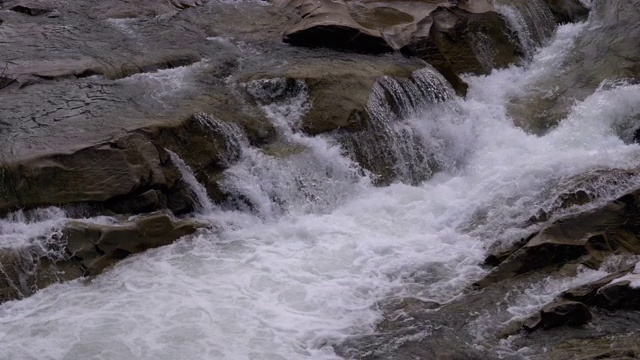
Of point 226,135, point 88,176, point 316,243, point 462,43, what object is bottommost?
point 316,243

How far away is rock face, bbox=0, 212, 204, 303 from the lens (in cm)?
668

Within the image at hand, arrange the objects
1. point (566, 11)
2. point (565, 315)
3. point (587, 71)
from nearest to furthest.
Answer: point (565, 315)
point (587, 71)
point (566, 11)

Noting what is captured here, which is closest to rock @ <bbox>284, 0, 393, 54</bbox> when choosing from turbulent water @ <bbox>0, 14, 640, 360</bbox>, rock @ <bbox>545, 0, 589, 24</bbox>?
turbulent water @ <bbox>0, 14, 640, 360</bbox>

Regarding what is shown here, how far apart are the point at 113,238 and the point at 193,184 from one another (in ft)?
3.80

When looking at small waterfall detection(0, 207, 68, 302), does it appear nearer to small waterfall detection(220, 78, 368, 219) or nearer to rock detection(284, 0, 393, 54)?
small waterfall detection(220, 78, 368, 219)

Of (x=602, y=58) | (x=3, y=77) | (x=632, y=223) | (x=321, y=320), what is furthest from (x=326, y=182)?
(x=602, y=58)

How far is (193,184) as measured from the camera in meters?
8.05

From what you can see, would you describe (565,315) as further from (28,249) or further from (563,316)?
(28,249)

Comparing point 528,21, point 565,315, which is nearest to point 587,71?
point 528,21

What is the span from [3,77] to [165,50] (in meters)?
1.99

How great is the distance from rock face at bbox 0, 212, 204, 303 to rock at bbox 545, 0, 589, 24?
785 centimetres

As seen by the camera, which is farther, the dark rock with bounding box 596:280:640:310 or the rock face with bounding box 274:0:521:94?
the rock face with bounding box 274:0:521:94

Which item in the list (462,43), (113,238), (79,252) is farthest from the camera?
(462,43)

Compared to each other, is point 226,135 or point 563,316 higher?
point 226,135
